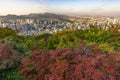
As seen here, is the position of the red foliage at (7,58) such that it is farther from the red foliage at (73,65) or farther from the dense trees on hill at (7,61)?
the red foliage at (73,65)

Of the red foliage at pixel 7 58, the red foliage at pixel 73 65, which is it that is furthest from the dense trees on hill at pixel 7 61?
the red foliage at pixel 73 65

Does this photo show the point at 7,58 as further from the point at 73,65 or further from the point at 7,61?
the point at 73,65

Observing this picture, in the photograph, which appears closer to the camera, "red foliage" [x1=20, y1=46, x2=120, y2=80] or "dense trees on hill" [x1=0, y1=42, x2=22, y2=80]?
"red foliage" [x1=20, y1=46, x2=120, y2=80]

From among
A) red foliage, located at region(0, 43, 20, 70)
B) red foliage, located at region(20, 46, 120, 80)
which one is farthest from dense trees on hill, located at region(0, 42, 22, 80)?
red foliage, located at region(20, 46, 120, 80)

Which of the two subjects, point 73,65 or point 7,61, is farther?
point 7,61

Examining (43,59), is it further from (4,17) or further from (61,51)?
(4,17)

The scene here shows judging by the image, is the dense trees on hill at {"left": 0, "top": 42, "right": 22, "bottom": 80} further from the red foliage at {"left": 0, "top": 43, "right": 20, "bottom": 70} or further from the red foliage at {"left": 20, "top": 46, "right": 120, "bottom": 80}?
the red foliage at {"left": 20, "top": 46, "right": 120, "bottom": 80}

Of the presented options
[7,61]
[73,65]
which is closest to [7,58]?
[7,61]
